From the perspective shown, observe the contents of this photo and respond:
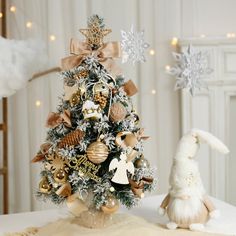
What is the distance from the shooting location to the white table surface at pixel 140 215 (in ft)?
4.66

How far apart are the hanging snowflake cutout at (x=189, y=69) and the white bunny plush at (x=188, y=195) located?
0.63m

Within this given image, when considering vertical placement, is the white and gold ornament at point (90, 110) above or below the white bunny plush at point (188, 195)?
above

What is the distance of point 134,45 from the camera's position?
75.4 inches

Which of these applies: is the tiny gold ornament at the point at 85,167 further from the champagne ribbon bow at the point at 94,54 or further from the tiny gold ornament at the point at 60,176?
the champagne ribbon bow at the point at 94,54

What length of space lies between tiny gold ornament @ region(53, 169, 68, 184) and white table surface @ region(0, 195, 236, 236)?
0.24m

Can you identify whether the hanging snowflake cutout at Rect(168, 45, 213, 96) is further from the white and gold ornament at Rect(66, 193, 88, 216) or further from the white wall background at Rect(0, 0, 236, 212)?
the white and gold ornament at Rect(66, 193, 88, 216)

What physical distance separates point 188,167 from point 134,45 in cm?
69

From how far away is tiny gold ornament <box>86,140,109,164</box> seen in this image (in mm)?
1276

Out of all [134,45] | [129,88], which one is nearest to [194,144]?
[129,88]

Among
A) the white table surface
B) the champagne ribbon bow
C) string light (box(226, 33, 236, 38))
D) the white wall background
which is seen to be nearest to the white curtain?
the white wall background

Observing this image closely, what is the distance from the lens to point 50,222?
1.46 meters

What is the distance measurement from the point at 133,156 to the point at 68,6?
89cm

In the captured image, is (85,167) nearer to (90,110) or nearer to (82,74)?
(90,110)

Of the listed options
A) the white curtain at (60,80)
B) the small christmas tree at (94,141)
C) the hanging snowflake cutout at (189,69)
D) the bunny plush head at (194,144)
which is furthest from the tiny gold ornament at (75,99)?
the hanging snowflake cutout at (189,69)
